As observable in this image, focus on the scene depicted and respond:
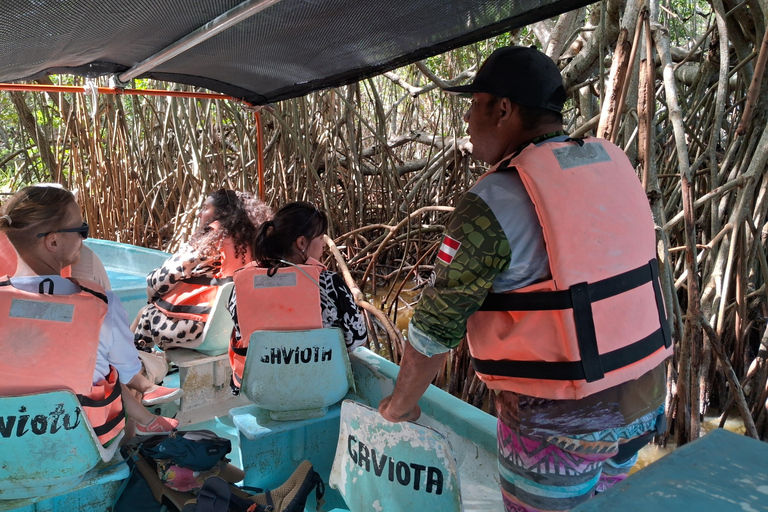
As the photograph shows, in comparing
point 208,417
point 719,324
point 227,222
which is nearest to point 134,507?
point 208,417

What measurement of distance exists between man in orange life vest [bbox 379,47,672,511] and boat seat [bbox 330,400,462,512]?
0.11 meters

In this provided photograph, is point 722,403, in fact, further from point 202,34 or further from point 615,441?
point 202,34

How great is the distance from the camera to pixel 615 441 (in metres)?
1.10

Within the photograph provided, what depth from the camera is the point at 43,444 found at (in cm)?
141

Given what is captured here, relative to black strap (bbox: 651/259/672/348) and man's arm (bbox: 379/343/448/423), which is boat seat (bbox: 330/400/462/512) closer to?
man's arm (bbox: 379/343/448/423)

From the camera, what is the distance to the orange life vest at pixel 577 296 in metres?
1.03

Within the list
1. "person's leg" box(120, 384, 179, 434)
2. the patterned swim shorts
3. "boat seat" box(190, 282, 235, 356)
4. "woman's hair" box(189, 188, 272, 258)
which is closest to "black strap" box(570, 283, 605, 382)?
the patterned swim shorts

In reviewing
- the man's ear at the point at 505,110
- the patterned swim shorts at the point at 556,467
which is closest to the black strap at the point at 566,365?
the patterned swim shorts at the point at 556,467

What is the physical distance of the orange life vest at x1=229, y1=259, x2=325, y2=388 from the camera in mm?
1964

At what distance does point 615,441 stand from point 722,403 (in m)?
2.75

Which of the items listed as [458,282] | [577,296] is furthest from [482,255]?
[577,296]

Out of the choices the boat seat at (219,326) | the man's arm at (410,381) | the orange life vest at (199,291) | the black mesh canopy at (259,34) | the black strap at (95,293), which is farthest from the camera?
the orange life vest at (199,291)

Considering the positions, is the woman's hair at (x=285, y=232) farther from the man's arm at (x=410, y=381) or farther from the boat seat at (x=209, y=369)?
the man's arm at (x=410, y=381)

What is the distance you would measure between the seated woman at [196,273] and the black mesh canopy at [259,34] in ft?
1.92
